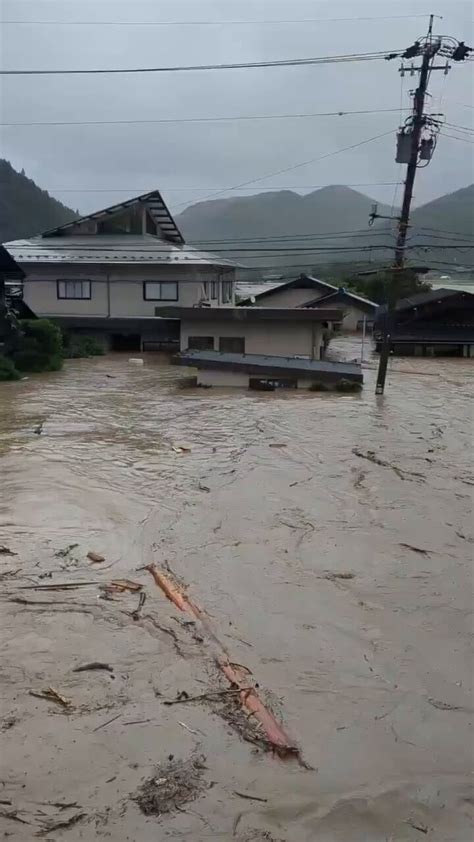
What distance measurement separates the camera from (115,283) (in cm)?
2952

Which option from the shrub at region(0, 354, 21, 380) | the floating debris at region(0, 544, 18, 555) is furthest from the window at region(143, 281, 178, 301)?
the floating debris at region(0, 544, 18, 555)

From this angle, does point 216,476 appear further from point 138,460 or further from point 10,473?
point 10,473

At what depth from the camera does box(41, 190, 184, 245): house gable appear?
31.3m

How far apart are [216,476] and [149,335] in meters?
18.5

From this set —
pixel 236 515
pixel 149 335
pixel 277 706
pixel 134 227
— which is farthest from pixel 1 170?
pixel 277 706

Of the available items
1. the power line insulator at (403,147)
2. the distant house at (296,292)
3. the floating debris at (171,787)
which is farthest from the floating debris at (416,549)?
the distant house at (296,292)

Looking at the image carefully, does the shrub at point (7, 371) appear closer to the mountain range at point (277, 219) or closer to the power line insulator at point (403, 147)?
the power line insulator at point (403, 147)

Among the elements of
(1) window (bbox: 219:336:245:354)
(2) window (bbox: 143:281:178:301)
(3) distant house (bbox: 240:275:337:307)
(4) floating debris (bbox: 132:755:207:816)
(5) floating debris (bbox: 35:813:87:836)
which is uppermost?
(3) distant house (bbox: 240:275:337:307)

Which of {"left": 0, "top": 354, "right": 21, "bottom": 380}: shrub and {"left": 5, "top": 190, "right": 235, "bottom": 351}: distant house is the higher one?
{"left": 5, "top": 190, "right": 235, "bottom": 351}: distant house

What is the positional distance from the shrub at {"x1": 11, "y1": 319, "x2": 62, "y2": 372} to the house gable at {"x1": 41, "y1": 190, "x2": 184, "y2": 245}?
29.5 ft

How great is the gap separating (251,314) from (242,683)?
2047cm

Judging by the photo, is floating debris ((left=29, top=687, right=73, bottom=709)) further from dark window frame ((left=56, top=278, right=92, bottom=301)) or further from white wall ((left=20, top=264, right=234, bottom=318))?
dark window frame ((left=56, top=278, right=92, bottom=301))

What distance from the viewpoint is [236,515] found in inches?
393

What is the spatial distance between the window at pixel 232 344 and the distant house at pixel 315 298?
14.3 meters
